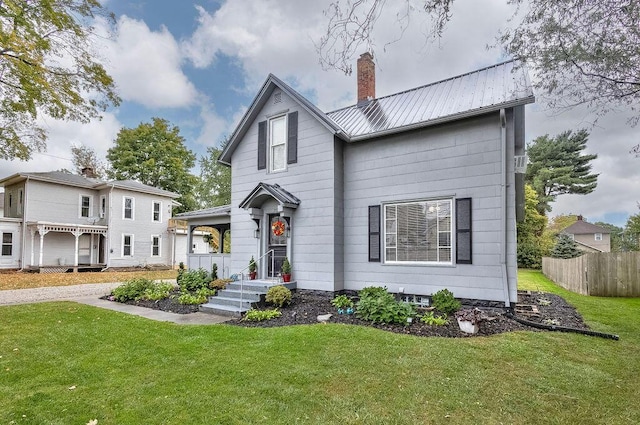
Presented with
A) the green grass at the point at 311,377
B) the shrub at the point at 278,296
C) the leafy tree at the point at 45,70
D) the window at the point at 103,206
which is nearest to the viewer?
the green grass at the point at 311,377

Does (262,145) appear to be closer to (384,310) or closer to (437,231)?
(437,231)

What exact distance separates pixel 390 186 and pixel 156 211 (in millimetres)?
21919

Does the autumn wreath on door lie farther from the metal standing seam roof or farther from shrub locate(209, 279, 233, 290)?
the metal standing seam roof

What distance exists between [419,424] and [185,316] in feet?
22.1

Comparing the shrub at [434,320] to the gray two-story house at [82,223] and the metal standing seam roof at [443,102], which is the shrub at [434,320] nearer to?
the metal standing seam roof at [443,102]

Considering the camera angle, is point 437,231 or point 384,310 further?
point 437,231

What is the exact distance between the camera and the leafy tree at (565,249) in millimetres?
22141

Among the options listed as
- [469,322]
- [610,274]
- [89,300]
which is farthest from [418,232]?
[89,300]

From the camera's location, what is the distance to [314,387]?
13.1 ft

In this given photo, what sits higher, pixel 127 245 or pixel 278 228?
pixel 278 228

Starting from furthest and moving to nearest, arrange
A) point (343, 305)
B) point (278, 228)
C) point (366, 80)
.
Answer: point (366, 80) → point (278, 228) → point (343, 305)

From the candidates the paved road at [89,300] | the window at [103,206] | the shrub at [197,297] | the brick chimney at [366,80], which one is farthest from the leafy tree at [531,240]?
the window at [103,206]

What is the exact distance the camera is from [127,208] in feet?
77.4

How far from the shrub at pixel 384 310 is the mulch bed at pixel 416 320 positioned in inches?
5.4
